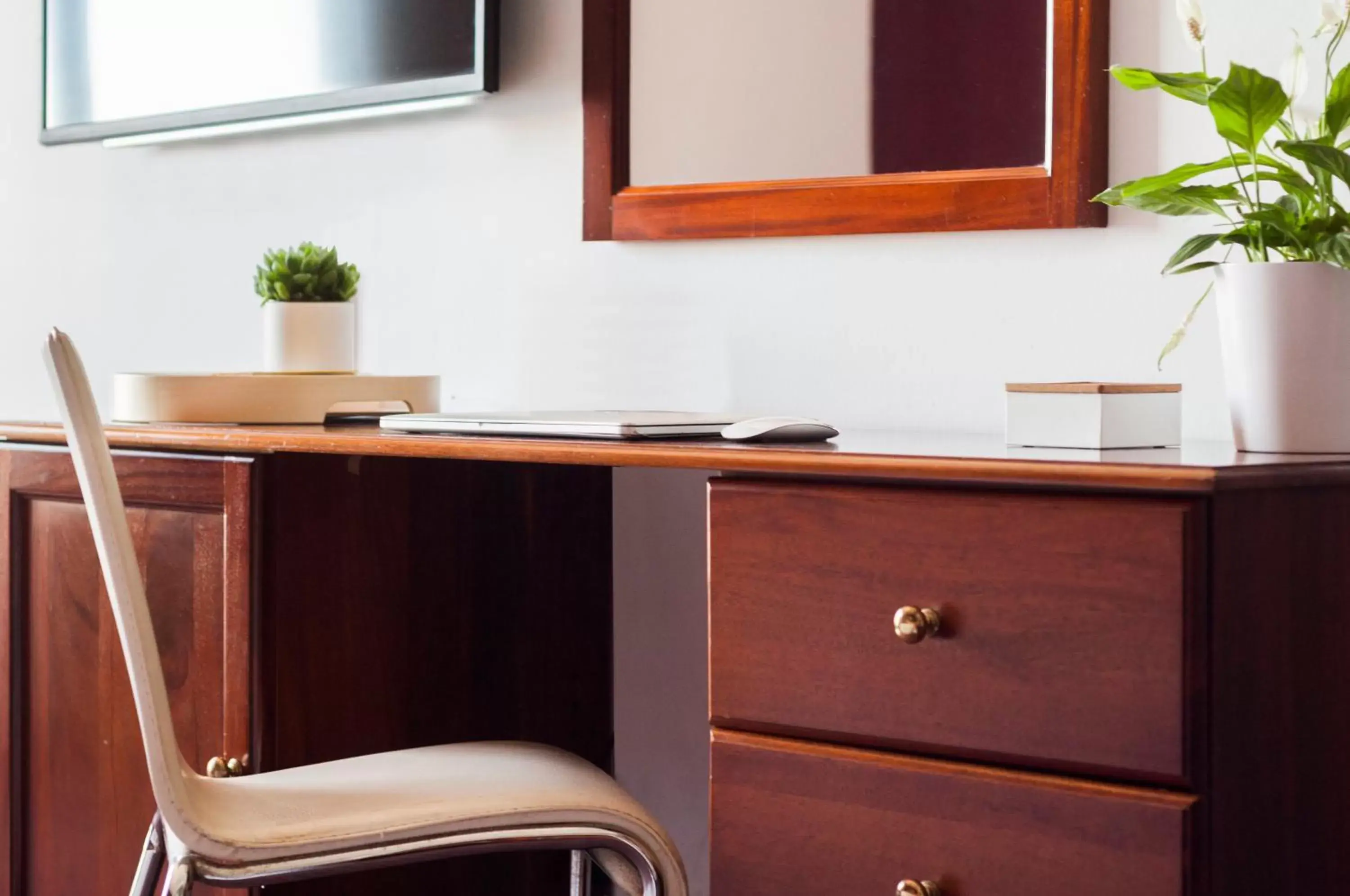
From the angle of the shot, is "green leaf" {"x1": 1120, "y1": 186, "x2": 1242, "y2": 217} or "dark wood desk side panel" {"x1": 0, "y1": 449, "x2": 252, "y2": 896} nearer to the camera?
"green leaf" {"x1": 1120, "y1": 186, "x2": 1242, "y2": 217}

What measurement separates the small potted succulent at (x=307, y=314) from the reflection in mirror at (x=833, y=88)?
36cm

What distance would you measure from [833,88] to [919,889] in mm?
866

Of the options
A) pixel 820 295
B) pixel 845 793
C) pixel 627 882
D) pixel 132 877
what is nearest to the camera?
pixel 845 793

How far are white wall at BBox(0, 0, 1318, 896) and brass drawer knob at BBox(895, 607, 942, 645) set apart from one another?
19.9 inches

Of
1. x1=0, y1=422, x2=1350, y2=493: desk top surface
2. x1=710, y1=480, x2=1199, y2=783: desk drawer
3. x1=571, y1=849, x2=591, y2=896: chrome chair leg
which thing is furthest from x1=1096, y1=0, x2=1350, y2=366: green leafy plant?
x1=571, y1=849, x2=591, y2=896: chrome chair leg

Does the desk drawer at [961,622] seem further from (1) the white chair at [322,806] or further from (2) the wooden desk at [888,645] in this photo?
(1) the white chair at [322,806]

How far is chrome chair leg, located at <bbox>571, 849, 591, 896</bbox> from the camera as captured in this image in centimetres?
140

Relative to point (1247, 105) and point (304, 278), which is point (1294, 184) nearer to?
point (1247, 105)

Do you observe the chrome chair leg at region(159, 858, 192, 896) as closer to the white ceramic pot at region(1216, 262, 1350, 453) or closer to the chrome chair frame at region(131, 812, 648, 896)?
the chrome chair frame at region(131, 812, 648, 896)

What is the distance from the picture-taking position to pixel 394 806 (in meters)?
1.14

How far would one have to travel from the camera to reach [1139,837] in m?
0.94

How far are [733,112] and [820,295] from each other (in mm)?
223

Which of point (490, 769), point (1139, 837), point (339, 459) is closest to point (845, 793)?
point (1139, 837)

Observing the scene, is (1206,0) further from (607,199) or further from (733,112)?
(607,199)
